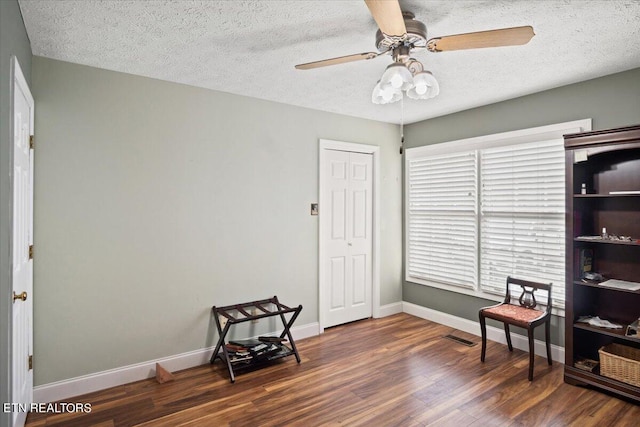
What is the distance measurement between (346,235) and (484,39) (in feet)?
9.23

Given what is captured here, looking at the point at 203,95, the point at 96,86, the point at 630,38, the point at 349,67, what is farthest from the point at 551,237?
the point at 96,86

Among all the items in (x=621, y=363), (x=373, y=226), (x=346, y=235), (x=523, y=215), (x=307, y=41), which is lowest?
(x=621, y=363)

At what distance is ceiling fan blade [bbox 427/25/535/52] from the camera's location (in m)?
1.74

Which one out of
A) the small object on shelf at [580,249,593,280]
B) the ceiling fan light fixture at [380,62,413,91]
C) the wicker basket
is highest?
the ceiling fan light fixture at [380,62,413,91]

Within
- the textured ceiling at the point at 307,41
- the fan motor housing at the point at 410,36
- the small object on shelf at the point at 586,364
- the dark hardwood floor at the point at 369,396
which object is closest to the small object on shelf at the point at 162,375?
the dark hardwood floor at the point at 369,396

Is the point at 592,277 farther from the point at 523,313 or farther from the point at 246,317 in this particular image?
the point at 246,317

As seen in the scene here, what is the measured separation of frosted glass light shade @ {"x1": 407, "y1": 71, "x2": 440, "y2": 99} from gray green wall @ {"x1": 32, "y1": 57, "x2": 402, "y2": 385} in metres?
1.87

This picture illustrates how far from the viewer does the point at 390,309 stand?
470 centimetres

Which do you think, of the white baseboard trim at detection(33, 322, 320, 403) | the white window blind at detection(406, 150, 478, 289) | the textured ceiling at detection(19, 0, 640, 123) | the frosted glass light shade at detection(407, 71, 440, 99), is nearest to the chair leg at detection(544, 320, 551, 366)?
the white window blind at detection(406, 150, 478, 289)

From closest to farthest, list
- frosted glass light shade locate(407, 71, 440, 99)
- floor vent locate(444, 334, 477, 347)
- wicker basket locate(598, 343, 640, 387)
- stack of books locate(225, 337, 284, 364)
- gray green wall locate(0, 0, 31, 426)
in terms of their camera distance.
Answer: gray green wall locate(0, 0, 31, 426) → frosted glass light shade locate(407, 71, 440, 99) → wicker basket locate(598, 343, 640, 387) → stack of books locate(225, 337, 284, 364) → floor vent locate(444, 334, 477, 347)

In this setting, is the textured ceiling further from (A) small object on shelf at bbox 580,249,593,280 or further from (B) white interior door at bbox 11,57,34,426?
(A) small object on shelf at bbox 580,249,593,280

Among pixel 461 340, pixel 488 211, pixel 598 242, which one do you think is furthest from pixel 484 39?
pixel 461 340

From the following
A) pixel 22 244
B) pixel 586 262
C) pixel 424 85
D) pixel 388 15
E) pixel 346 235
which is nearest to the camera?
pixel 388 15

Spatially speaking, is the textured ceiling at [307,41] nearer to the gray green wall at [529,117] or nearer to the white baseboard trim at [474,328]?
the gray green wall at [529,117]
